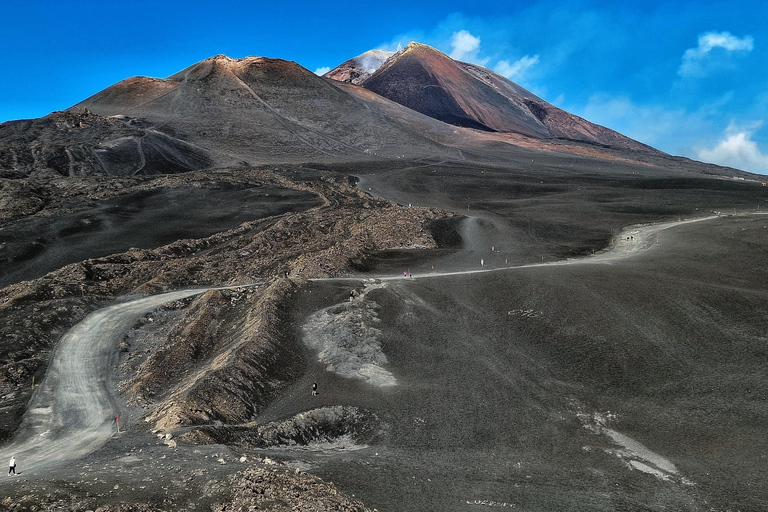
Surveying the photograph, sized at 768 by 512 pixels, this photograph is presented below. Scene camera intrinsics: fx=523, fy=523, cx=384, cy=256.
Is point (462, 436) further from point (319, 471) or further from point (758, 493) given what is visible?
point (758, 493)

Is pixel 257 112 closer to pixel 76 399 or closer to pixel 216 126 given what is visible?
pixel 216 126

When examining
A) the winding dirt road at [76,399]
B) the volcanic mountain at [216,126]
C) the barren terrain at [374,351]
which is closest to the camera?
the barren terrain at [374,351]

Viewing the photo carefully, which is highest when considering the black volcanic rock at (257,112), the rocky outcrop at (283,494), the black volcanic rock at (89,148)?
the black volcanic rock at (257,112)

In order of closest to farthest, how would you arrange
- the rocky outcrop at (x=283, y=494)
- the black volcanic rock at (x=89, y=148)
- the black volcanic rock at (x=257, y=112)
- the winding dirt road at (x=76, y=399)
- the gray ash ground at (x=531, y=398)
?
the rocky outcrop at (x=283, y=494) < the gray ash ground at (x=531, y=398) < the winding dirt road at (x=76, y=399) < the black volcanic rock at (x=89, y=148) < the black volcanic rock at (x=257, y=112)

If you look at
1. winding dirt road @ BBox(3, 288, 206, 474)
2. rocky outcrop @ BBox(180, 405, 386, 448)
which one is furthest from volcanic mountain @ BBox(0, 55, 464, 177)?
rocky outcrop @ BBox(180, 405, 386, 448)

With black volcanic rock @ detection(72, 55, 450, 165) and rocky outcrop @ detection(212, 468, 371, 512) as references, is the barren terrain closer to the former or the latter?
rocky outcrop @ detection(212, 468, 371, 512)

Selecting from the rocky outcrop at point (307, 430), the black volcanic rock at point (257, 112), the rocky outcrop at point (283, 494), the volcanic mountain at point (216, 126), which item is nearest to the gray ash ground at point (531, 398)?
the rocky outcrop at point (307, 430)

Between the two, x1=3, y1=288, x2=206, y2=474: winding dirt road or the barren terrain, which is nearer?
the barren terrain

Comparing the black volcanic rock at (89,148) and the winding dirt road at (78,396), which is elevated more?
the black volcanic rock at (89,148)

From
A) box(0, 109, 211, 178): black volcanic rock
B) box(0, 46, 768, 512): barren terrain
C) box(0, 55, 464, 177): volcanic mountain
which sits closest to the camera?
box(0, 46, 768, 512): barren terrain

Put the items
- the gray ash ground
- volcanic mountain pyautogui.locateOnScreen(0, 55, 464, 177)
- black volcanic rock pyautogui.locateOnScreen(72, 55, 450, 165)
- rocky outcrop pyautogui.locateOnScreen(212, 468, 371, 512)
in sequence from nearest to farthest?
rocky outcrop pyautogui.locateOnScreen(212, 468, 371, 512), the gray ash ground, volcanic mountain pyautogui.locateOnScreen(0, 55, 464, 177), black volcanic rock pyautogui.locateOnScreen(72, 55, 450, 165)

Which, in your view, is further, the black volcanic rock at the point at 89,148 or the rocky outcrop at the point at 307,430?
the black volcanic rock at the point at 89,148

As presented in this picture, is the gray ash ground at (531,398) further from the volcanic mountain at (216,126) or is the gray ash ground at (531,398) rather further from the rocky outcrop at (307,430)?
the volcanic mountain at (216,126)
